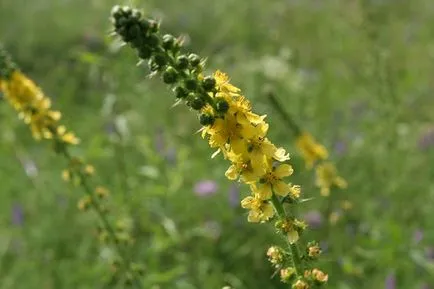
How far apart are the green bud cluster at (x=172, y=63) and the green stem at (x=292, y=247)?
31cm

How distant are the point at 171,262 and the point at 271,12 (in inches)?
170

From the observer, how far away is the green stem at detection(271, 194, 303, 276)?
88.5 inches

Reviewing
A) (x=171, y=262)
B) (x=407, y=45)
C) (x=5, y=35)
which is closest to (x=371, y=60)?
(x=171, y=262)

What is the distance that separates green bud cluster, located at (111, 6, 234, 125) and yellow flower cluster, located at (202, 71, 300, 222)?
0.09 ft

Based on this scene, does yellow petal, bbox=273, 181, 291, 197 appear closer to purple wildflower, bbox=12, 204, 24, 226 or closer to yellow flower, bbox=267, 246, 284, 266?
yellow flower, bbox=267, 246, 284, 266

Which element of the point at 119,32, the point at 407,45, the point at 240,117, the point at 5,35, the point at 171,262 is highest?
the point at 5,35

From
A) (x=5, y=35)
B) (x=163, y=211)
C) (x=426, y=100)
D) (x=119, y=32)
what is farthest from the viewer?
(x=5, y=35)

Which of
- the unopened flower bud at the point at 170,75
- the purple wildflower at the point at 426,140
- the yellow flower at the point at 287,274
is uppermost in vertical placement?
the purple wildflower at the point at 426,140

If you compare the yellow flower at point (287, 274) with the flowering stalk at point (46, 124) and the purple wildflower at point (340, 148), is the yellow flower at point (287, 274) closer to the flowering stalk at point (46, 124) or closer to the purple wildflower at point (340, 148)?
the flowering stalk at point (46, 124)

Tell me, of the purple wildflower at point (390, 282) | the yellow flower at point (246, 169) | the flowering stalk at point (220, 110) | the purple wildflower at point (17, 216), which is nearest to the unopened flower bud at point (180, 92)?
the flowering stalk at point (220, 110)

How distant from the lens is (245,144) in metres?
2.14

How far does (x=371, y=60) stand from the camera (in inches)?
188

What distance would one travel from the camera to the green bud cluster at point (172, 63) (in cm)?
209

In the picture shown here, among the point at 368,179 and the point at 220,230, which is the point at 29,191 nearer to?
the point at 220,230
